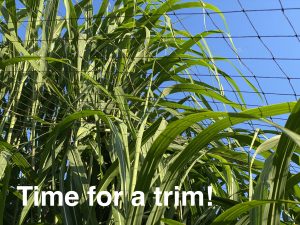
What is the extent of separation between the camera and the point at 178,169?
116 cm

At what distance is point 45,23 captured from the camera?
139cm

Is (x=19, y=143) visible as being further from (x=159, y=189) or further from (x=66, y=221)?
(x=159, y=189)

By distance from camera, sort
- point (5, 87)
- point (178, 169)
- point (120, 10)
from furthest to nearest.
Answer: point (120, 10), point (5, 87), point (178, 169)

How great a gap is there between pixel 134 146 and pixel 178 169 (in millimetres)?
116

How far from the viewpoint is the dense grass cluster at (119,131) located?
1.10m

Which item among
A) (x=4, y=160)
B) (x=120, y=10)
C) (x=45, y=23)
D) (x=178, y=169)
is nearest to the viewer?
(x=178, y=169)

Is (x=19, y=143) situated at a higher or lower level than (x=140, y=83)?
lower

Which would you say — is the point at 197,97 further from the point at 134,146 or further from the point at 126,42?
the point at 134,146

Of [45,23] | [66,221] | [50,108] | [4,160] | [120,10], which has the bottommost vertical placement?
[66,221]

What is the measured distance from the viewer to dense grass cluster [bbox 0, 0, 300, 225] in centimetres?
110

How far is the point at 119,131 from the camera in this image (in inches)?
51.0

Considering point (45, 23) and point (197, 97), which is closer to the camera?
point (45, 23)

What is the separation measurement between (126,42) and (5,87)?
325 mm

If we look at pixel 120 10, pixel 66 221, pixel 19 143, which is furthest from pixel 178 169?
pixel 120 10
